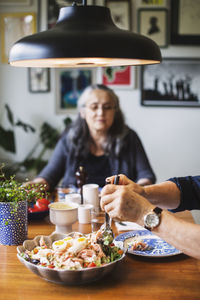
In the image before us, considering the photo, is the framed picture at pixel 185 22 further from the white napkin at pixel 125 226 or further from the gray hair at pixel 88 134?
the white napkin at pixel 125 226

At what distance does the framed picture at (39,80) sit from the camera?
3.79m

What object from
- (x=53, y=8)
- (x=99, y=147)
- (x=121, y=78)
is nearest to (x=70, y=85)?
(x=121, y=78)

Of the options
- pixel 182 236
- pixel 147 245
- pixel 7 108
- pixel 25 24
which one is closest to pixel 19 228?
pixel 147 245

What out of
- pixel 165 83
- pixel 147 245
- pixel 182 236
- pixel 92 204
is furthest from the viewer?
pixel 165 83

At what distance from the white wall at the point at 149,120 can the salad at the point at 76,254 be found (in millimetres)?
2543

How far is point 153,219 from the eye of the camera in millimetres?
1234

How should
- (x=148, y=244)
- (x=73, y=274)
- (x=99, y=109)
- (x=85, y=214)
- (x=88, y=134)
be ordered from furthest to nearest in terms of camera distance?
(x=88, y=134)
(x=99, y=109)
(x=85, y=214)
(x=148, y=244)
(x=73, y=274)

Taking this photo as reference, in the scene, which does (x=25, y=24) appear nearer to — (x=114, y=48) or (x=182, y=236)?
(x=114, y=48)

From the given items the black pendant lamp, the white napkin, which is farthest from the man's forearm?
the black pendant lamp

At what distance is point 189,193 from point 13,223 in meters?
0.75

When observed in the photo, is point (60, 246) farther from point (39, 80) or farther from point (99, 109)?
point (39, 80)

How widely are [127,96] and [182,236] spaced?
265 cm

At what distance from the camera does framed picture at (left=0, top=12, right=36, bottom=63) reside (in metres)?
3.70

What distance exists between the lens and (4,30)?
12.3ft
